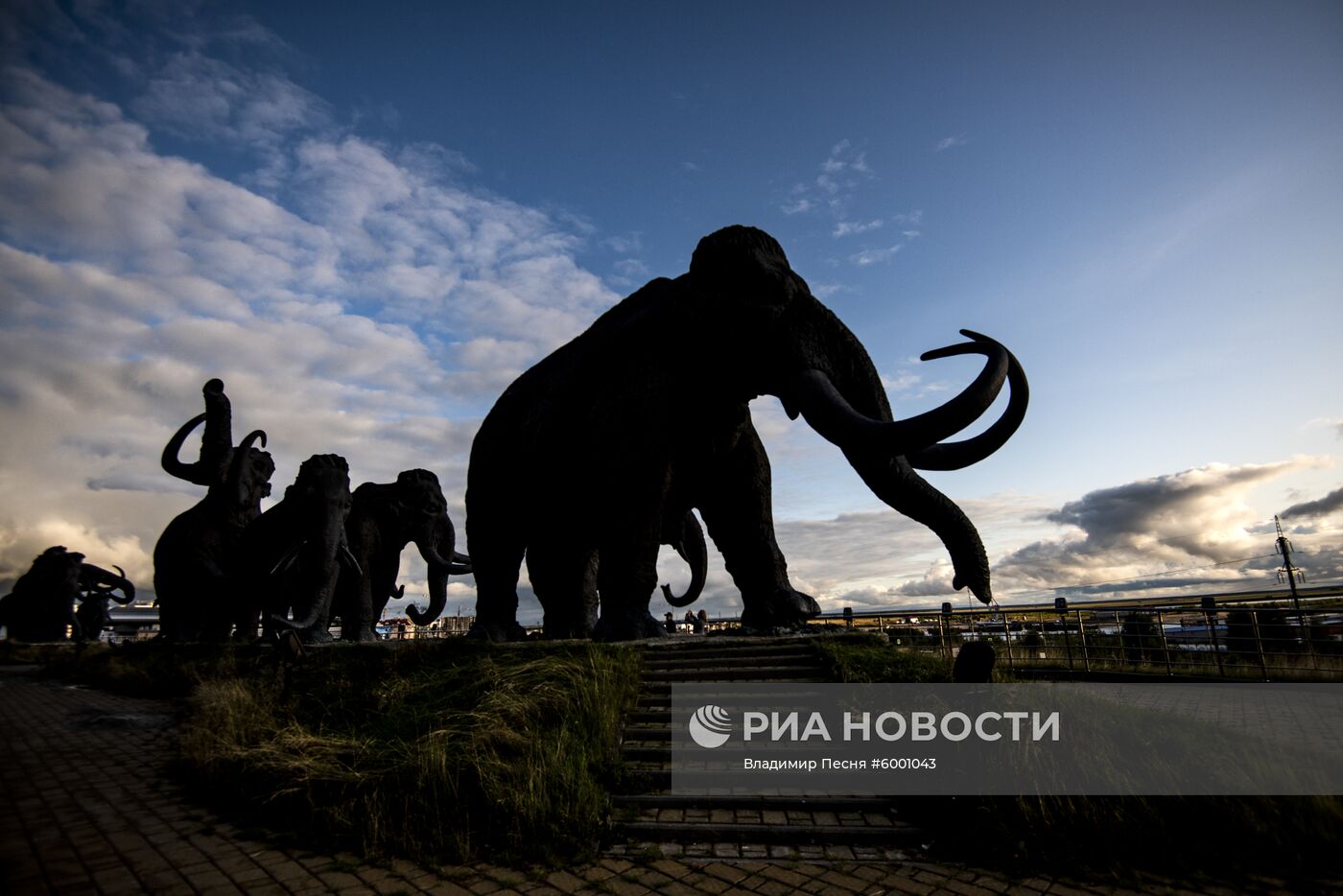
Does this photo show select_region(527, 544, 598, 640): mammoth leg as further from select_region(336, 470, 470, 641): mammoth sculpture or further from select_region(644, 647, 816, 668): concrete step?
select_region(336, 470, 470, 641): mammoth sculpture

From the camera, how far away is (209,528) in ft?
46.9

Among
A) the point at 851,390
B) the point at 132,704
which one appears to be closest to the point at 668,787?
the point at 851,390

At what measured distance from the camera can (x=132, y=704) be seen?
9.92 meters

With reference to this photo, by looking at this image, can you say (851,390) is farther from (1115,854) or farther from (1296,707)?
(1296,707)

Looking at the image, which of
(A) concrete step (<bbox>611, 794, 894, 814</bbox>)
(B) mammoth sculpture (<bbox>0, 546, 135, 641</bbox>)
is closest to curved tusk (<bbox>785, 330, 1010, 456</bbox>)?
(A) concrete step (<bbox>611, 794, 894, 814</bbox>)

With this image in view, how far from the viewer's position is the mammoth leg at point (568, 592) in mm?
8680

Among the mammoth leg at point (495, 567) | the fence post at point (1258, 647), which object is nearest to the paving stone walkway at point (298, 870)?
the mammoth leg at point (495, 567)

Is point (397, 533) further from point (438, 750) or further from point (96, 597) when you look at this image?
point (96, 597)

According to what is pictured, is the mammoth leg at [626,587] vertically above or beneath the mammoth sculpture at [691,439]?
beneath

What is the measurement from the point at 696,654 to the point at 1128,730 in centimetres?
347

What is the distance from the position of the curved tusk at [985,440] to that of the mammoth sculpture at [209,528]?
513 inches

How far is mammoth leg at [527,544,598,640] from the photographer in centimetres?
868

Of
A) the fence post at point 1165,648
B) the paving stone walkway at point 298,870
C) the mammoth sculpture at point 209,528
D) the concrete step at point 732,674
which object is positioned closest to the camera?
the paving stone walkway at point 298,870

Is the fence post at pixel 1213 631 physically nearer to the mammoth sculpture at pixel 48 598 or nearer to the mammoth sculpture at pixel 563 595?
the mammoth sculpture at pixel 563 595
